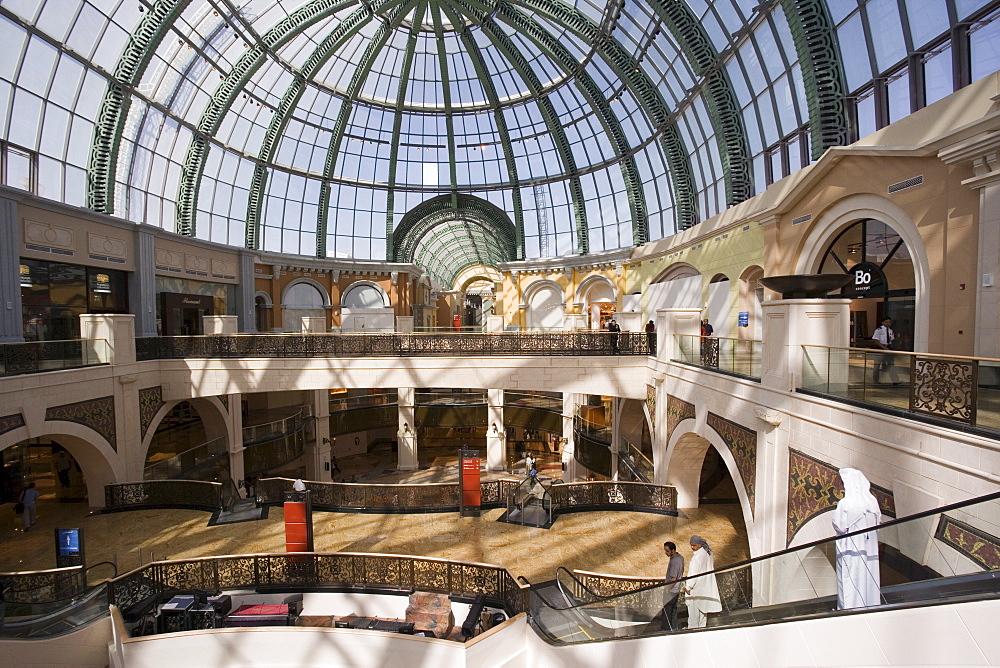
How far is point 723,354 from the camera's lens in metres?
10.0

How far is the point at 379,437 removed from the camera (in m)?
31.0

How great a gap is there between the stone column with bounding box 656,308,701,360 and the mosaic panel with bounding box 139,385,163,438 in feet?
52.7

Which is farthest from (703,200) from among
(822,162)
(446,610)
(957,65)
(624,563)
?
(446,610)

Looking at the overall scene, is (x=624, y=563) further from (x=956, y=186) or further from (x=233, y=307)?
(x=233, y=307)

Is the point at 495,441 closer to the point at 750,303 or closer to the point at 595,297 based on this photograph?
the point at 595,297

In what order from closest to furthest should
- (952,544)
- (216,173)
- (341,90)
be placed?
(952,544), (216,173), (341,90)

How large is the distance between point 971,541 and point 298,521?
10284 millimetres

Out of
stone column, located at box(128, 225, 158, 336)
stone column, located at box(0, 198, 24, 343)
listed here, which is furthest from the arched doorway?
stone column, located at box(128, 225, 158, 336)

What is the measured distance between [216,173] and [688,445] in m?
23.9

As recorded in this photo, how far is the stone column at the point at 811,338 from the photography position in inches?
269

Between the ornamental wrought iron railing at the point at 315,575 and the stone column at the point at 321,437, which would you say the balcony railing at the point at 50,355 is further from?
the stone column at the point at 321,437

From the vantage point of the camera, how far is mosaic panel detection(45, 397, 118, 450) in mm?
12414

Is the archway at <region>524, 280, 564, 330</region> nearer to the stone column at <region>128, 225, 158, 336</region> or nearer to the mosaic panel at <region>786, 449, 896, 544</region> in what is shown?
the stone column at <region>128, 225, 158, 336</region>

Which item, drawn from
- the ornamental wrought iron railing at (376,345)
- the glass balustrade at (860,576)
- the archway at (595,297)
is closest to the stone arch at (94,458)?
the ornamental wrought iron railing at (376,345)
